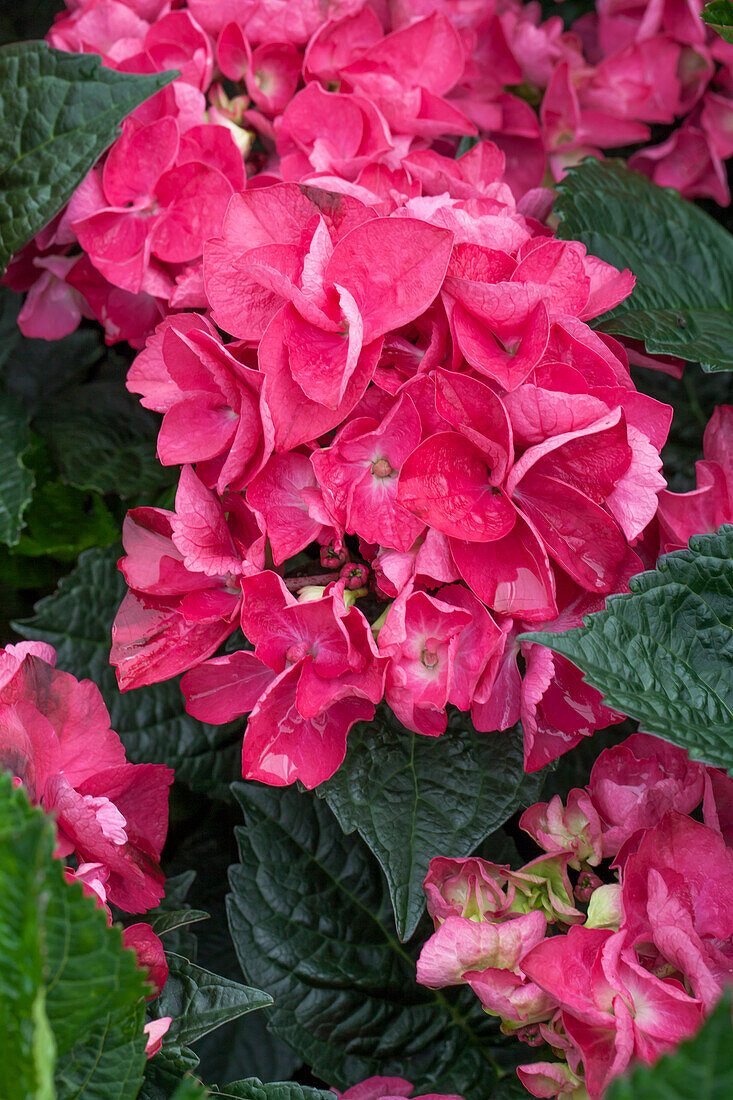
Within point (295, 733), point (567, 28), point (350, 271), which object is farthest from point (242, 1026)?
point (567, 28)

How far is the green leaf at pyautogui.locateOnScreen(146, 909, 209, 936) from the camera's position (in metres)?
0.57

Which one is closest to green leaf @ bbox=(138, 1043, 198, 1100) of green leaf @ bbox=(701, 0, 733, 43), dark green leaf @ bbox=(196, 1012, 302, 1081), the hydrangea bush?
the hydrangea bush

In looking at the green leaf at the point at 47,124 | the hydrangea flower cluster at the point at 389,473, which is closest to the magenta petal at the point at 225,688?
the hydrangea flower cluster at the point at 389,473

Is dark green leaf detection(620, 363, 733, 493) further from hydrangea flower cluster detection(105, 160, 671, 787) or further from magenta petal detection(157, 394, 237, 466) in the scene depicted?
magenta petal detection(157, 394, 237, 466)

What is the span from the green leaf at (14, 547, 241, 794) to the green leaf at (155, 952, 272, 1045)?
0.66 feet

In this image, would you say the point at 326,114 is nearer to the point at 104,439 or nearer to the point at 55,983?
the point at 104,439

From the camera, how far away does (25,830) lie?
357mm

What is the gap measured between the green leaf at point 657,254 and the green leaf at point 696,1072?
44cm

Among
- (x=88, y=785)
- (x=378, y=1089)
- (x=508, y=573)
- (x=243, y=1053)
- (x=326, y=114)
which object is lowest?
(x=243, y=1053)

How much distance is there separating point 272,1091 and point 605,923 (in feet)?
0.67

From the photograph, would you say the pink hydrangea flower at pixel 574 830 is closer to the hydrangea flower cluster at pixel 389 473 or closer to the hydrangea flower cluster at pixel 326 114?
the hydrangea flower cluster at pixel 389 473

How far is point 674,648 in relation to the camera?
1.72 ft

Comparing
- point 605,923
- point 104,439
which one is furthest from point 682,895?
point 104,439

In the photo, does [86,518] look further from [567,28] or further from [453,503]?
[567,28]
